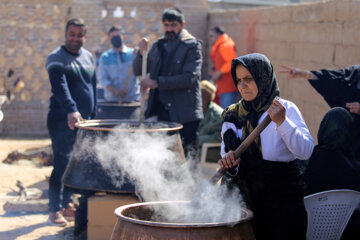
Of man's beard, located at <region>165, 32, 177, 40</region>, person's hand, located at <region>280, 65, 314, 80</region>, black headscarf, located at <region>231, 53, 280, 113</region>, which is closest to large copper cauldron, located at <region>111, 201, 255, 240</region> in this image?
black headscarf, located at <region>231, 53, 280, 113</region>

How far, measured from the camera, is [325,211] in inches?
155

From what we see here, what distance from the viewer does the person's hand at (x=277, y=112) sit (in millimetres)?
3186

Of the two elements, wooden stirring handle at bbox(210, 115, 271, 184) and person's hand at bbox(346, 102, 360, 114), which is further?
person's hand at bbox(346, 102, 360, 114)

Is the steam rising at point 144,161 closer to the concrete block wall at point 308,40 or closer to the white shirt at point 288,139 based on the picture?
the white shirt at point 288,139

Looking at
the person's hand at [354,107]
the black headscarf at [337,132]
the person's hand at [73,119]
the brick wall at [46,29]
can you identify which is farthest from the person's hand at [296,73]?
the brick wall at [46,29]

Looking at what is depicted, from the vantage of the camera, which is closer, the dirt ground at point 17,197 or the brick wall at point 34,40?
the dirt ground at point 17,197

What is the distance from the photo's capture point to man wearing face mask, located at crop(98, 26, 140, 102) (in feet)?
26.1

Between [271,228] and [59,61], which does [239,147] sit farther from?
[59,61]

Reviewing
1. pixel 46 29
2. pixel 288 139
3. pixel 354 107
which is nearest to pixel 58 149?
pixel 354 107

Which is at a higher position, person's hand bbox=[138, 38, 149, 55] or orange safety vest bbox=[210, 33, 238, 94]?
person's hand bbox=[138, 38, 149, 55]

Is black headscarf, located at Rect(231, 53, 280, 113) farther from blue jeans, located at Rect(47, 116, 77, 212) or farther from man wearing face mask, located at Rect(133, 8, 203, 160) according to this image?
blue jeans, located at Rect(47, 116, 77, 212)

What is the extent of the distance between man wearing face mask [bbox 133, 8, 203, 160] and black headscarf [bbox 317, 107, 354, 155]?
70.6 inches

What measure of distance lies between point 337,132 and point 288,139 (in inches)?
46.1

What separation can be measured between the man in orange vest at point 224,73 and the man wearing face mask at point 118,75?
1.48m
